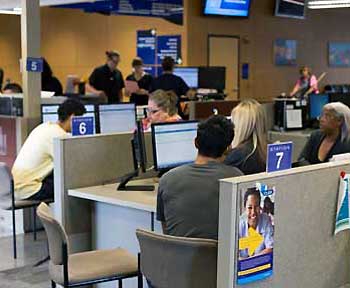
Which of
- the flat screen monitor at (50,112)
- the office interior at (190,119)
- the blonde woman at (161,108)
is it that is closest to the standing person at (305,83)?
the office interior at (190,119)

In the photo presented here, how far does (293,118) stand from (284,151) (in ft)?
15.5

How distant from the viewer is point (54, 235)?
2.84m

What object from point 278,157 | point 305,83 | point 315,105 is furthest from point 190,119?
point 305,83

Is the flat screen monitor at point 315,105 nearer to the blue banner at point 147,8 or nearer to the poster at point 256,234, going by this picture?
the blue banner at point 147,8

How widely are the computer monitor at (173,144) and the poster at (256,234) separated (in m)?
1.76

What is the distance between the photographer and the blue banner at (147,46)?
11.9 m

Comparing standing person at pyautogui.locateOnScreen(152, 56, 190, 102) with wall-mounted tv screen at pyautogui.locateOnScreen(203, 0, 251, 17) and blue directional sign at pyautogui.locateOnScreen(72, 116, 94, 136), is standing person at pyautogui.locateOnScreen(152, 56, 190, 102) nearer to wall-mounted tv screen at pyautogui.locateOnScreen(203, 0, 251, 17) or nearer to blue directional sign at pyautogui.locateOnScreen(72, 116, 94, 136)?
wall-mounted tv screen at pyautogui.locateOnScreen(203, 0, 251, 17)

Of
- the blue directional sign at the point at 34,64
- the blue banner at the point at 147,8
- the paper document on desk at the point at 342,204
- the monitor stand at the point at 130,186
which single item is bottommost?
the monitor stand at the point at 130,186

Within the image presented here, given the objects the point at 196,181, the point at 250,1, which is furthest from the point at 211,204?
the point at 250,1

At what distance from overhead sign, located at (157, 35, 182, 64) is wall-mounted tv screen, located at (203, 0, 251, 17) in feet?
2.28

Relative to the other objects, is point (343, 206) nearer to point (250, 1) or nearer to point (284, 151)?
point (284, 151)

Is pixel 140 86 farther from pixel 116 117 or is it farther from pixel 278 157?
pixel 278 157

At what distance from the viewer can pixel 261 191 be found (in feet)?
6.94

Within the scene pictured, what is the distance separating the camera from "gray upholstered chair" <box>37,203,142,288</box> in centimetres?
284
